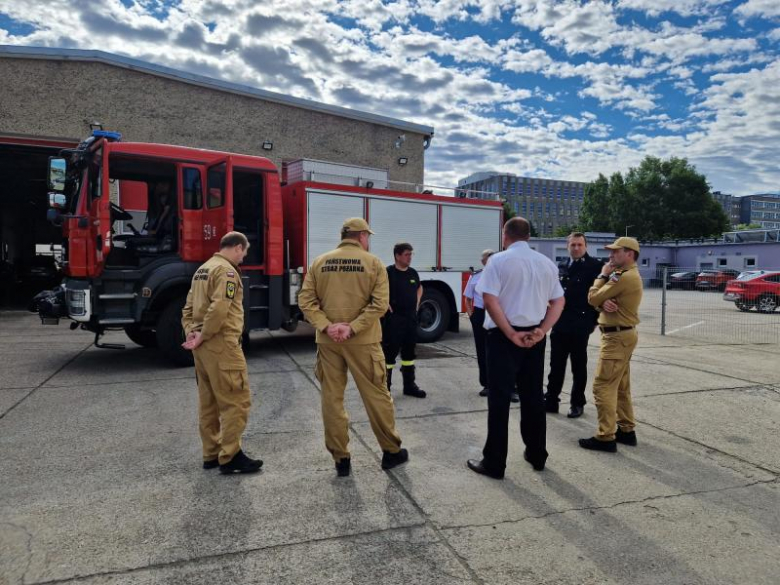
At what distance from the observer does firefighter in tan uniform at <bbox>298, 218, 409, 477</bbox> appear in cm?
352

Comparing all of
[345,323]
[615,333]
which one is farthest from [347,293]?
[615,333]

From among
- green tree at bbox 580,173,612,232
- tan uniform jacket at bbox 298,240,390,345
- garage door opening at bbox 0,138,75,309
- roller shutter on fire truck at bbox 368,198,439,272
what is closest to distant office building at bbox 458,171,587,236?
green tree at bbox 580,173,612,232

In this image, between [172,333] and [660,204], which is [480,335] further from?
[660,204]

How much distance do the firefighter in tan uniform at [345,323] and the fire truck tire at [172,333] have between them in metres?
3.99

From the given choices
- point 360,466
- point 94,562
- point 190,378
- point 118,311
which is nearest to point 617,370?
point 360,466

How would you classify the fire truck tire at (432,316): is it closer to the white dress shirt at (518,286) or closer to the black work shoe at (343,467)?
the white dress shirt at (518,286)

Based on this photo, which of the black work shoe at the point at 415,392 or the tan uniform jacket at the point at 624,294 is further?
the black work shoe at the point at 415,392

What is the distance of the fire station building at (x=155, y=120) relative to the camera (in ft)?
44.8

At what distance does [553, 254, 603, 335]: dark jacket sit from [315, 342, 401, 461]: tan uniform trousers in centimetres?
227

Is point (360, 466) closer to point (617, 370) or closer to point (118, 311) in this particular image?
point (617, 370)

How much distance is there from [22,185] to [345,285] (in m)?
22.2

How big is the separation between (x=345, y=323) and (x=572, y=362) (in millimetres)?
2734

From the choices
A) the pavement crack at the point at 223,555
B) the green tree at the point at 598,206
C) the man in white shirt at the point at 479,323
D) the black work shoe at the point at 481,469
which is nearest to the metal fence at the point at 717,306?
the man in white shirt at the point at 479,323

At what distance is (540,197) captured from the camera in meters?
126
